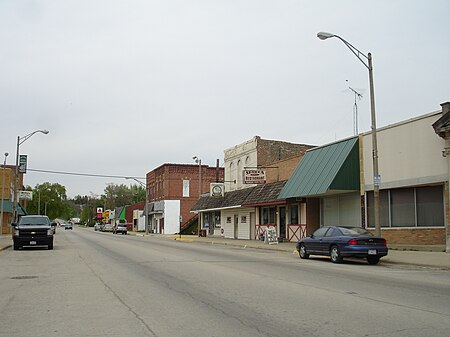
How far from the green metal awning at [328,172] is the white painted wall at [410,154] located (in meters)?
0.97

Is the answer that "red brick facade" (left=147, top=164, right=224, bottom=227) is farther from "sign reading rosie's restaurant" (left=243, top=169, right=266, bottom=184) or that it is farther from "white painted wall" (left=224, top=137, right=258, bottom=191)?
"sign reading rosie's restaurant" (left=243, top=169, right=266, bottom=184)

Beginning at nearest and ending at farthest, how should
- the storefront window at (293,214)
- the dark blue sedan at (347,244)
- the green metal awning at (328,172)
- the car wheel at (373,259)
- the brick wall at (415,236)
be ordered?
the dark blue sedan at (347,244), the car wheel at (373,259), the brick wall at (415,236), the green metal awning at (328,172), the storefront window at (293,214)

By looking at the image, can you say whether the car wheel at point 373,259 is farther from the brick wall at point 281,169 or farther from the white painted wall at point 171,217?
the white painted wall at point 171,217

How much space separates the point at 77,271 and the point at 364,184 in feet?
55.4

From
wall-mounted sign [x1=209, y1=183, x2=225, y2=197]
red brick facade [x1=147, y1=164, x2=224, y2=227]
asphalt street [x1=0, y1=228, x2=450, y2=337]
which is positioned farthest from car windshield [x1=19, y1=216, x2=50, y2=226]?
red brick facade [x1=147, y1=164, x2=224, y2=227]

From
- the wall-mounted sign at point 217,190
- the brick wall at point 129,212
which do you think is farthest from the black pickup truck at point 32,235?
the brick wall at point 129,212

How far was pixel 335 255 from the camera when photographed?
64.2 ft

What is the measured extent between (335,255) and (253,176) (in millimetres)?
18217

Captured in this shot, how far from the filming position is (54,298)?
10445 millimetres

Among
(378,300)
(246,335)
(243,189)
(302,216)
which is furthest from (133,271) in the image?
(243,189)

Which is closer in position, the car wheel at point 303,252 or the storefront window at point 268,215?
the car wheel at point 303,252

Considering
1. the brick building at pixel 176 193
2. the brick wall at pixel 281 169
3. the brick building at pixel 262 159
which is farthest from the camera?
the brick building at pixel 176 193

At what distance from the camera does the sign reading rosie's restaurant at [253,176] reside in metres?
37.4

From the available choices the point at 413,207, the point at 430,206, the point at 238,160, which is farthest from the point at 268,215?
the point at 430,206
